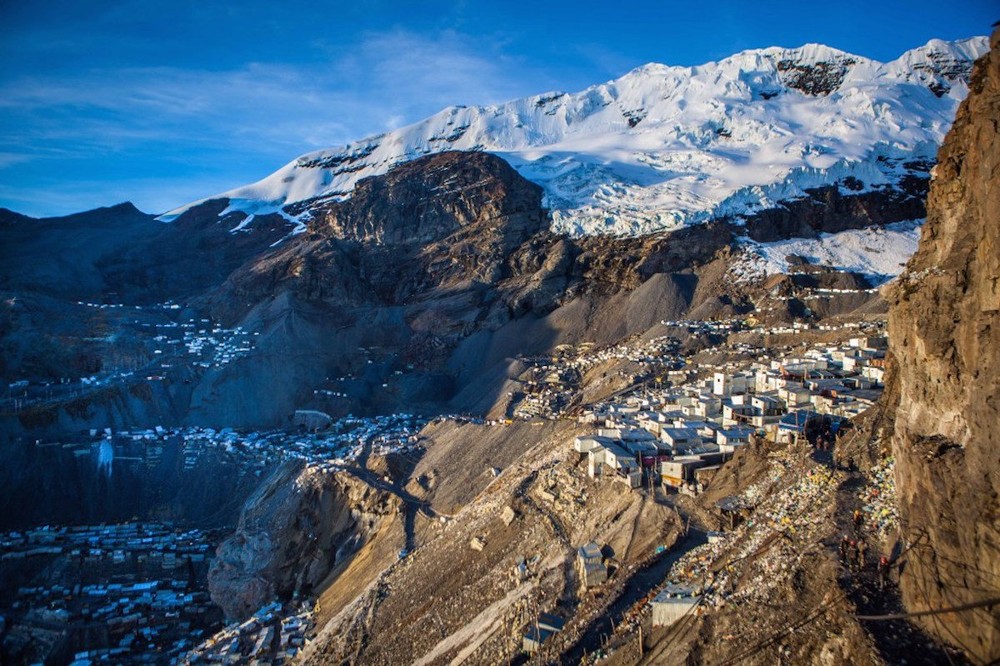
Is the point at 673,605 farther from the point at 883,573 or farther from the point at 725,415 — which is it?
the point at 725,415

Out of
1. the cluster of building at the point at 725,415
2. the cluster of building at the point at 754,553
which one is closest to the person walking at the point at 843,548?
the cluster of building at the point at 754,553

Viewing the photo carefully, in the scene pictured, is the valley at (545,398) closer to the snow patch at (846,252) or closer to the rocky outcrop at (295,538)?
the rocky outcrop at (295,538)

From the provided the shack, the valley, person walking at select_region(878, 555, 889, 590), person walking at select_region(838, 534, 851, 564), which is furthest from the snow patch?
person walking at select_region(878, 555, 889, 590)

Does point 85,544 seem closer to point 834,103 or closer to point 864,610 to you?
point 864,610

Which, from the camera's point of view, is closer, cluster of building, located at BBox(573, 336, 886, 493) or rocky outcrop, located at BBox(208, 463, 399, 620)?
cluster of building, located at BBox(573, 336, 886, 493)

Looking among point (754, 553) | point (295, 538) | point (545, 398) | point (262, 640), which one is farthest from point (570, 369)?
point (754, 553)

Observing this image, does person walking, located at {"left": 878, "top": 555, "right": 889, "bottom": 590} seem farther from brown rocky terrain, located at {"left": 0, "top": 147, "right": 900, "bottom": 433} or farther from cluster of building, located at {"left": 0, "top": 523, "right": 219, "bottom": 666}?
brown rocky terrain, located at {"left": 0, "top": 147, "right": 900, "bottom": 433}

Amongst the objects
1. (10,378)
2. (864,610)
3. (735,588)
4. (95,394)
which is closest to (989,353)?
(864,610)
